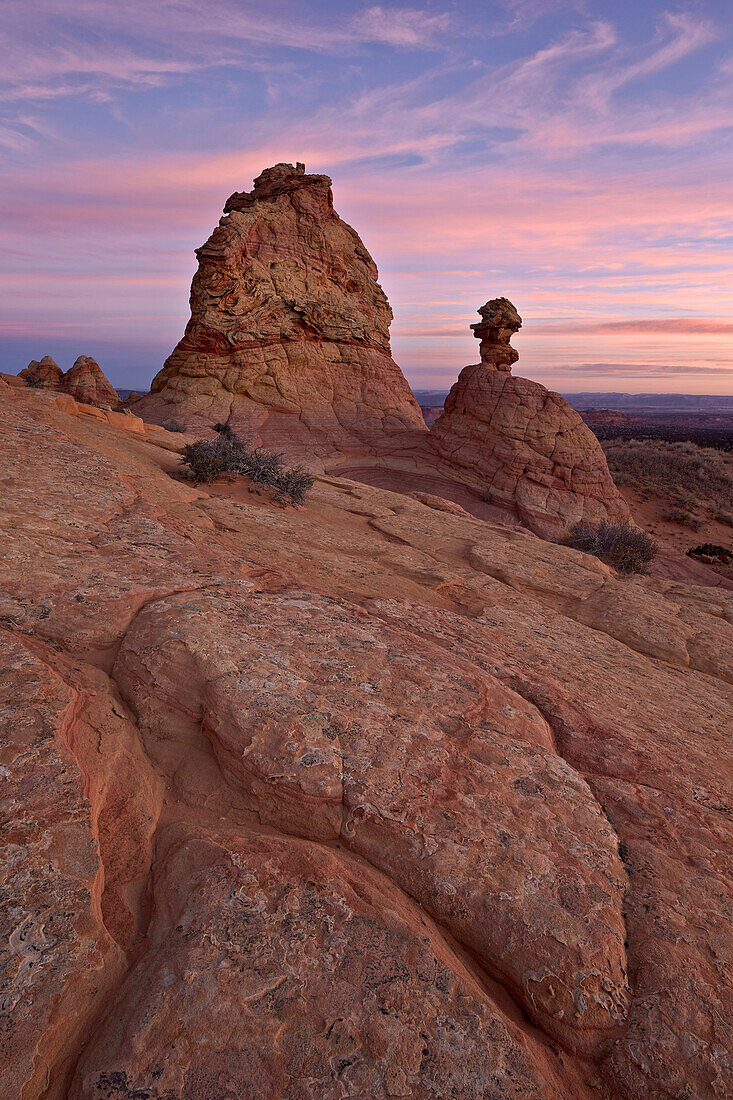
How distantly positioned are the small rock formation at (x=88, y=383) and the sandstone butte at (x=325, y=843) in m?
20.6

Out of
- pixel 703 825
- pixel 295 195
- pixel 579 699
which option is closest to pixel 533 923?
pixel 703 825

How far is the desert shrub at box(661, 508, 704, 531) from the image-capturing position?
25.3 metres

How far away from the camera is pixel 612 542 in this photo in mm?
17422

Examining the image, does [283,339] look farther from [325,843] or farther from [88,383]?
[325,843]

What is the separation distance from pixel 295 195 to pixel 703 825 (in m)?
29.5

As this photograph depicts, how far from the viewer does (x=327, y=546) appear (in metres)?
6.38

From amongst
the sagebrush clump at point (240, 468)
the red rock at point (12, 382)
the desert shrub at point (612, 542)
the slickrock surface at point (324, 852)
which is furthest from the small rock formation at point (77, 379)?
the slickrock surface at point (324, 852)

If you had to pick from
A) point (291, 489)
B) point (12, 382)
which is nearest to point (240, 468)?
point (291, 489)

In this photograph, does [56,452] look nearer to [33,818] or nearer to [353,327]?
[33,818]

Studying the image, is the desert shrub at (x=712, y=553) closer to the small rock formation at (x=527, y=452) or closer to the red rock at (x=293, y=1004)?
the small rock formation at (x=527, y=452)

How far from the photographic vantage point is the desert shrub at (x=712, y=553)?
2053 centimetres

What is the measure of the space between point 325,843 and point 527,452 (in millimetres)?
20595

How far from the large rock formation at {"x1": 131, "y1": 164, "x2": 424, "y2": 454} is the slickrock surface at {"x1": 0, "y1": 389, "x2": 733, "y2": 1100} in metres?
20.4

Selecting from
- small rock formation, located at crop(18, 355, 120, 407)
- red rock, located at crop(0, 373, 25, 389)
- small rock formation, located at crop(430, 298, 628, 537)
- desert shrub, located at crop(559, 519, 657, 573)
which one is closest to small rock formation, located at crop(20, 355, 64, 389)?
small rock formation, located at crop(18, 355, 120, 407)
